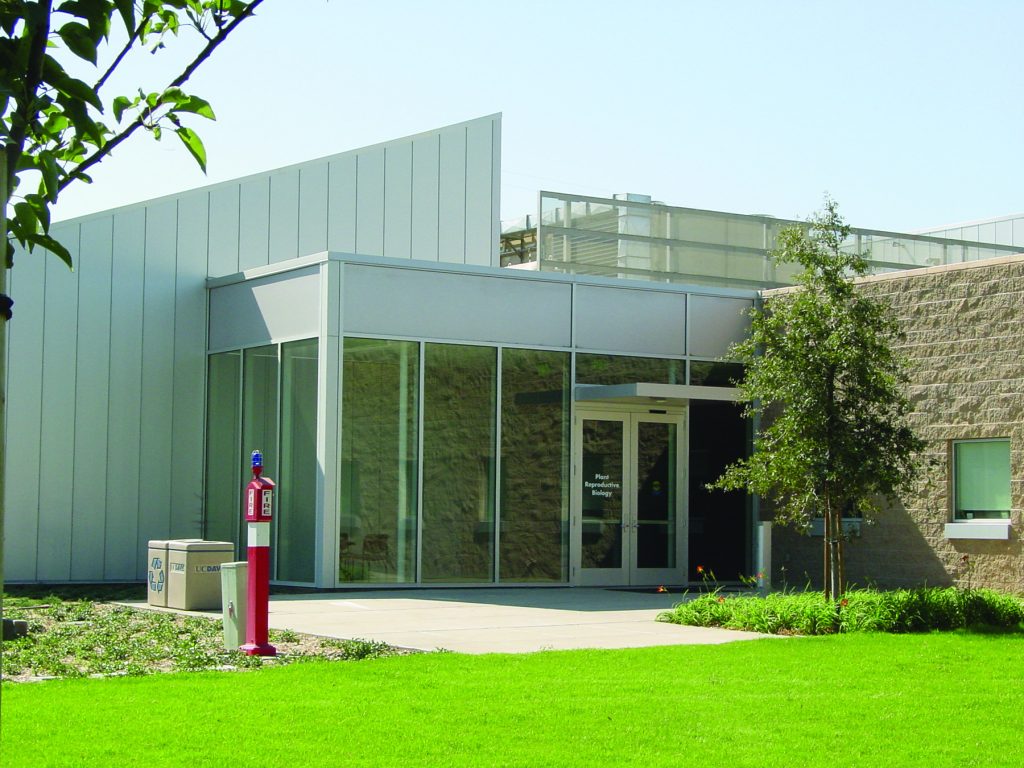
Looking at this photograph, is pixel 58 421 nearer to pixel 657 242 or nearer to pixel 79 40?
pixel 657 242

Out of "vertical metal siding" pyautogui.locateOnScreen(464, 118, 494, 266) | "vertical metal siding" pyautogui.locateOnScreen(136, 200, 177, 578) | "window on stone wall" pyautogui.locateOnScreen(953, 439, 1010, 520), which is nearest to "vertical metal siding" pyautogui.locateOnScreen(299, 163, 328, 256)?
"vertical metal siding" pyautogui.locateOnScreen(136, 200, 177, 578)

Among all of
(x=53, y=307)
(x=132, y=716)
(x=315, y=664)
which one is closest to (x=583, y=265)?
(x=53, y=307)

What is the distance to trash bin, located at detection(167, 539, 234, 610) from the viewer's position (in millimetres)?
14641

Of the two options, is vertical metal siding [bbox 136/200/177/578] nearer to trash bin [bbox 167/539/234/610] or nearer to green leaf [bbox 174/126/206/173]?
trash bin [bbox 167/539/234/610]

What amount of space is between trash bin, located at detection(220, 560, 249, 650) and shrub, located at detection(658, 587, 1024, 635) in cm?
496

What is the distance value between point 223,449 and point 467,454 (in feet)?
13.9

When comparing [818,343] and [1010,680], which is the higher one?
[818,343]

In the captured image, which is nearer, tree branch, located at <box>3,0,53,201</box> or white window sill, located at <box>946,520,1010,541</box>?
tree branch, located at <box>3,0,53,201</box>

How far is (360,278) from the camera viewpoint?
1828 centimetres

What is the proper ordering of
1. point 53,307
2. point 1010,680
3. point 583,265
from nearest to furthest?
point 1010,680, point 53,307, point 583,265

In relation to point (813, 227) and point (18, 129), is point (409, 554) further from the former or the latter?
point (18, 129)

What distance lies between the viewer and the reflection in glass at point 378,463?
18094 mm

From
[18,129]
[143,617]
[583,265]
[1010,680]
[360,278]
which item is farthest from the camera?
[583,265]

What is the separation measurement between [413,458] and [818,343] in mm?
6555
